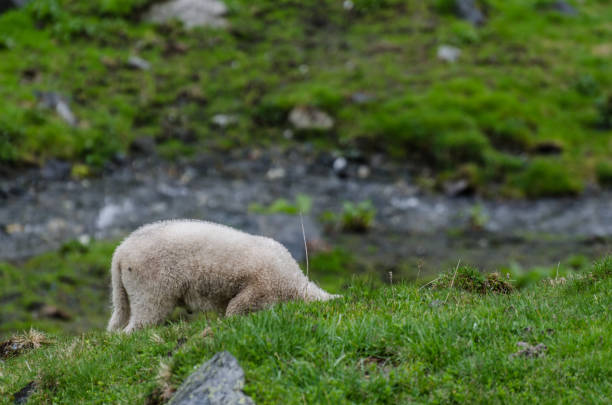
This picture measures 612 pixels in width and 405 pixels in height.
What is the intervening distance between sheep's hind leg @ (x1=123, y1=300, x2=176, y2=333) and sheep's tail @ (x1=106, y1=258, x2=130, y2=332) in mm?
502

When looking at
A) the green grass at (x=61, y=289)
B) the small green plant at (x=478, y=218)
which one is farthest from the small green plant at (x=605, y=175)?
the green grass at (x=61, y=289)

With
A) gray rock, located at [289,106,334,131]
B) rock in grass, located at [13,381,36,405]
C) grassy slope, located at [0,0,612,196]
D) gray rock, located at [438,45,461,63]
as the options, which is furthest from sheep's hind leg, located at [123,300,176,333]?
gray rock, located at [438,45,461,63]

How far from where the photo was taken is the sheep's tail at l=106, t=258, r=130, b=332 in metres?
9.36

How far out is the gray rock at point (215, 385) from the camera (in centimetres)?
575

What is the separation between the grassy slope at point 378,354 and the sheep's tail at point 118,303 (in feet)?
4.92

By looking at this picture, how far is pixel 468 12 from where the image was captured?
3294 cm

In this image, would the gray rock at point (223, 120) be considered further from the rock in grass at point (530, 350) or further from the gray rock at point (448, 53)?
the rock in grass at point (530, 350)

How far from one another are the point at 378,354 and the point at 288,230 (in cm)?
1196

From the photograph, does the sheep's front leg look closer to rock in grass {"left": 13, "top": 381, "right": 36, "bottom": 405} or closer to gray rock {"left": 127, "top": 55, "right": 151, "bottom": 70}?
rock in grass {"left": 13, "top": 381, "right": 36, "bottom": 405}

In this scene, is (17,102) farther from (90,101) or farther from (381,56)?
(381,56)

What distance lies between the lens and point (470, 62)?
98.5 ft

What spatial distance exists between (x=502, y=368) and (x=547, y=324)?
978mm

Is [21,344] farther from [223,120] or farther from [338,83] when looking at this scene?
[338,83]

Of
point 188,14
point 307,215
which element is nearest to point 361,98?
point 307,215
